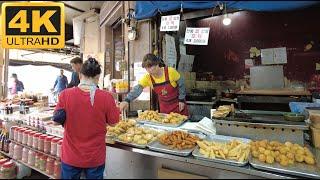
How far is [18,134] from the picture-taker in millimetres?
3770

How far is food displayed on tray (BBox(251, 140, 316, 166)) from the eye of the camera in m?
1.77

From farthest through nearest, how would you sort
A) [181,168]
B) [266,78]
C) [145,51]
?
[266,78] < [145,51] < [181,168]

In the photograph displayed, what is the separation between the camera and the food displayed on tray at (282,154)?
1769 mm

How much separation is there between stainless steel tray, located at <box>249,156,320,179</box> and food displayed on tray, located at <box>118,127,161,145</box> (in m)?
0.98

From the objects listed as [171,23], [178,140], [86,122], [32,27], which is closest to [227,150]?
[178,140]

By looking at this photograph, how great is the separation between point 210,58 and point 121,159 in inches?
193

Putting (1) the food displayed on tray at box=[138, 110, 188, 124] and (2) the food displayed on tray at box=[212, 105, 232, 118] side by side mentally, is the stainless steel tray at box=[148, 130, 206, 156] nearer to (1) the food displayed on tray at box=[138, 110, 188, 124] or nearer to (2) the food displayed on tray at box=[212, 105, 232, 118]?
(2) the food displayed on tray at box=[212, 105, 232, 118]

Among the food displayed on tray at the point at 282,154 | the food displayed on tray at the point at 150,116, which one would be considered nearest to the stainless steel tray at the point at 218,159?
the food displayed on tray at the point at 282,154

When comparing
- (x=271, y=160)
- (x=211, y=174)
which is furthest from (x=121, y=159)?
(x=271, y=160)

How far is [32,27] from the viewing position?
2.98m

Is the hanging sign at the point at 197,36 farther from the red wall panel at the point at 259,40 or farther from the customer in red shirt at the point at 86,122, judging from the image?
the red wall panel at the point at 259,40

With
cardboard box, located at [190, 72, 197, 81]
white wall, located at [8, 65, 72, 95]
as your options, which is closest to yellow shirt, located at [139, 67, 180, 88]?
cardboard box, located at [190, 72, 197, 81]

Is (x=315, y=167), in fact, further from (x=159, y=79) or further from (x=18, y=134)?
(x=18, y=134)

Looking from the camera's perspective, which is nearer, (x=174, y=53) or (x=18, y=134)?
(x=18, y=134)
